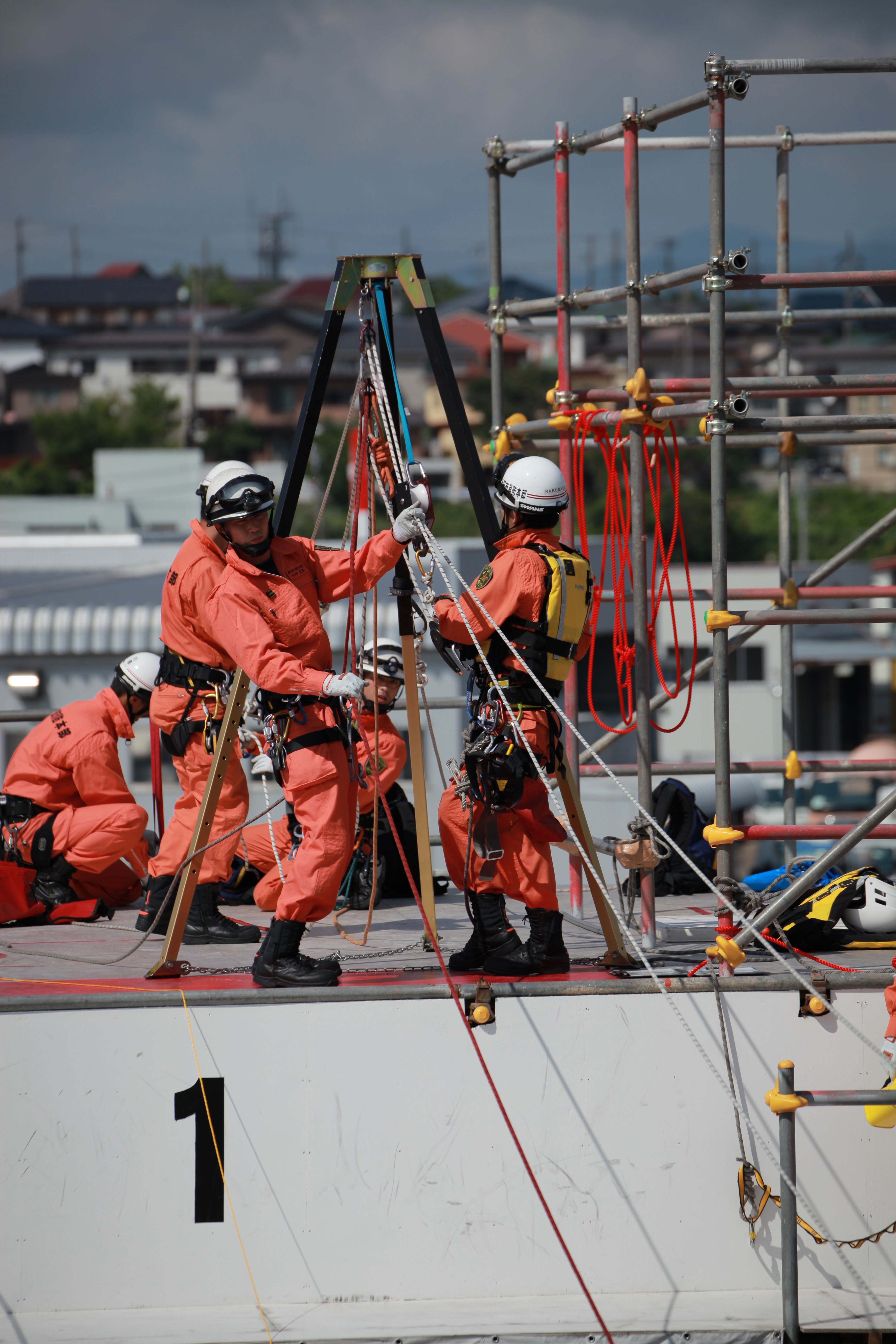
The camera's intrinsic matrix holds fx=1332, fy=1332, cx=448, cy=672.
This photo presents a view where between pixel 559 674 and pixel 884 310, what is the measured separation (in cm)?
281

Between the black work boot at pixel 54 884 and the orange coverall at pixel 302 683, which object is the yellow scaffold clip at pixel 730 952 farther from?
the black work boot at pixel 54 884

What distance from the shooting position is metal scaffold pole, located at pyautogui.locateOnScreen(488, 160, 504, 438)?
6645mm

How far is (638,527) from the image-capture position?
17.2 ft

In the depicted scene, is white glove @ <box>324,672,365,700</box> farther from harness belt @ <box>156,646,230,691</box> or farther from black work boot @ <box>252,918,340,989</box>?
harness belt @ <box>156,646,230,691</box>

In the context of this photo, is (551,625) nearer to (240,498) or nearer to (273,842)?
(240,498)

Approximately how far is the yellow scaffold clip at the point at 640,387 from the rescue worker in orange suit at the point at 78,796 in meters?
2.94

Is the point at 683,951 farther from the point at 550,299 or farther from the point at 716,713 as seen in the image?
the point at 550,299

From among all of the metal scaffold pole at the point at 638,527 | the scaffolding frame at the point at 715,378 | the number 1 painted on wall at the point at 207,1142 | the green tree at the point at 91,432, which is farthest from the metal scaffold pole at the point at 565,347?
the green tree at the point at 91,432

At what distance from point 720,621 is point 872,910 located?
5.39ft

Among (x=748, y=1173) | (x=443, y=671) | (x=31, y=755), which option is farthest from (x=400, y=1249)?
(x=443, y=671)

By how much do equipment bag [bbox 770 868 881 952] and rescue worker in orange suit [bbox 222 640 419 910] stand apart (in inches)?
82.1

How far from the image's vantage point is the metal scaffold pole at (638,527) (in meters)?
5.21

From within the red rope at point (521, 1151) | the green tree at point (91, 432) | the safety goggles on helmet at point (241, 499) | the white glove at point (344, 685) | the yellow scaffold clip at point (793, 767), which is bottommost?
the red rope at point (521, 1151)

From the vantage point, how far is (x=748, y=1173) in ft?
14.7
